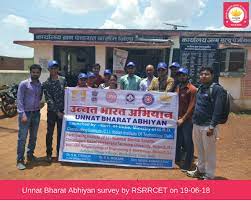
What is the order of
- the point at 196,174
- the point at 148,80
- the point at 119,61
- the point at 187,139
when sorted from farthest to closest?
the point at 119,61 → the point at 148,80 → the point at 187,139 → the point at 196,174

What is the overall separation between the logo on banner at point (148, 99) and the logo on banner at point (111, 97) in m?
0.52

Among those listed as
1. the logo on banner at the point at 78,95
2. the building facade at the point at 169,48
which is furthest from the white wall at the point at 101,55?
the logo on banner at the point at 78,95

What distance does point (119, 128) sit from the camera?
22.0ft

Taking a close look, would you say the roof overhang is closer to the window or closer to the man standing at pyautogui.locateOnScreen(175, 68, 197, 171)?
the window

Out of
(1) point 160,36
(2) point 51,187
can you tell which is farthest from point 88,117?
(1) point 160,36

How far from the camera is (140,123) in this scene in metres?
6.65

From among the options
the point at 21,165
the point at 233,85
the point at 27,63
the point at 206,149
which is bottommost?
the point at 21,165

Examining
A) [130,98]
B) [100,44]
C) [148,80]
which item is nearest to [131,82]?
[148,80]

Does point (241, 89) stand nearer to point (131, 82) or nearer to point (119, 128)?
point (131, 82)

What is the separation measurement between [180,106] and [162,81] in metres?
0.58

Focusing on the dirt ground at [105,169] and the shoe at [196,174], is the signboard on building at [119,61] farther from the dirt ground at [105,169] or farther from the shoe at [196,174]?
the shoe at [196,174]

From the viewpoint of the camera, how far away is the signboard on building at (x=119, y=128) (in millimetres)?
6578

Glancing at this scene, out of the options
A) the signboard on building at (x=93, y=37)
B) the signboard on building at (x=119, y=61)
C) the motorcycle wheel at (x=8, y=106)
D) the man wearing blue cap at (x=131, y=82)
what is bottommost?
the motorcycle wheel at (x=8, y=106)

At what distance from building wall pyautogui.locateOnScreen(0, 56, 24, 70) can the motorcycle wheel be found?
21.0 meters
